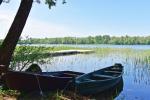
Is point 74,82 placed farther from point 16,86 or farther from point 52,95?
point 16,86

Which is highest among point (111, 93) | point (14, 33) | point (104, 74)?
point (14, 33)

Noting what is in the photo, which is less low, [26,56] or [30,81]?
[26,56]

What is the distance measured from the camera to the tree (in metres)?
15.0

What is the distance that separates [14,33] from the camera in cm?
1514

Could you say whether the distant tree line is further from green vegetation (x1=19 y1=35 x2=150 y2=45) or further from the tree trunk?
the tree trunk

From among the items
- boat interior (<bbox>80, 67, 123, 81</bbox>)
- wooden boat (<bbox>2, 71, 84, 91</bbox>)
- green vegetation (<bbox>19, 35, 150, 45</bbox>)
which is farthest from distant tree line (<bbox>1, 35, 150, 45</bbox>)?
wooden boat (<bbox>2, 71, 84, 91</bbox>)

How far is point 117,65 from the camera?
25062 millimetres

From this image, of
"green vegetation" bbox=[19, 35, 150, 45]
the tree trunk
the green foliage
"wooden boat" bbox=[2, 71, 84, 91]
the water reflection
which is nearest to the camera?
"wooden boat" bbox=[2, 71, 84, 91]

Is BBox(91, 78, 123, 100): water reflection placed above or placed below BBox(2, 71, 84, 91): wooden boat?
below

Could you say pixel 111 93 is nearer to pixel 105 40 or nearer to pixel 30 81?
pixel 30 81

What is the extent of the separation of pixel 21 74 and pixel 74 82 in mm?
2654

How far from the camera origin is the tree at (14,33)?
49.2ft

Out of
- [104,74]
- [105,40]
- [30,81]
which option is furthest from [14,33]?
[105,40]

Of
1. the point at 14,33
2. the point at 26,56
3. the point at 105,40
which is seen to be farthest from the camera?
the point at 105,40
